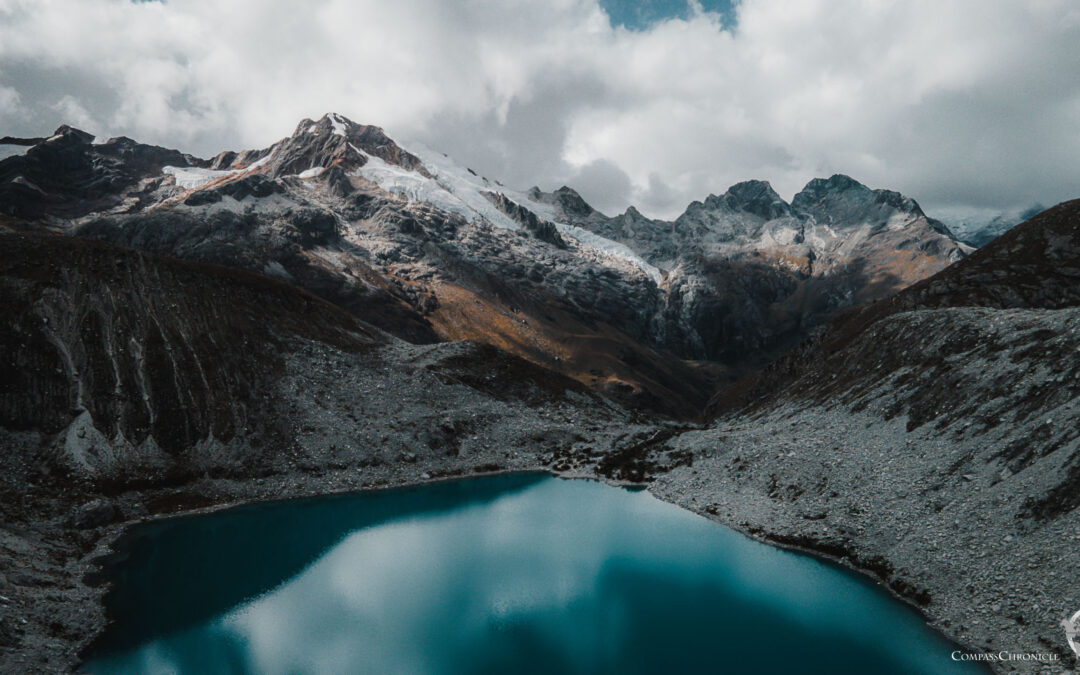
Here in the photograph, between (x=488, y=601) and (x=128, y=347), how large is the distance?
64.9 meters

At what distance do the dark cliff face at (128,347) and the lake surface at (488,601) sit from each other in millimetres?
16360

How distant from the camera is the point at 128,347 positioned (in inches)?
3034

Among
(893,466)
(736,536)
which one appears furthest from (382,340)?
(893,466)

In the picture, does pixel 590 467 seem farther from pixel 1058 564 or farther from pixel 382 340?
pixel 1058 564

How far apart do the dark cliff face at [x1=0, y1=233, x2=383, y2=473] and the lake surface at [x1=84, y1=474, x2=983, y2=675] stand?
53.7 feet

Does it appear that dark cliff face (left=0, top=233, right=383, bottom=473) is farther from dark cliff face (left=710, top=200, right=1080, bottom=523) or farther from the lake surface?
dark cliff face (left=710, top=200, right=1080, bottom=523)

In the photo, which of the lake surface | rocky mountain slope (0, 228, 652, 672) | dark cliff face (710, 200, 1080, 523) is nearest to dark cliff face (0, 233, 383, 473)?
rocky mountain slope (0, 228, 652, 672)

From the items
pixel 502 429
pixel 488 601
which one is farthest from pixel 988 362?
pixel 502 429

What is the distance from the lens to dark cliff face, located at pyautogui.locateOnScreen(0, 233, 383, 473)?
6762 cm

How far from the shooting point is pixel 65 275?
80750mm

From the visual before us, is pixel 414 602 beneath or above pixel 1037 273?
beneath

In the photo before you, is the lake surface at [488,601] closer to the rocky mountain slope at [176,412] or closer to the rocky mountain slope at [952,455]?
the rocky mountain slope at [952,455]

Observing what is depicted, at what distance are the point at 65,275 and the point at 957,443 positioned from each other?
11293cm

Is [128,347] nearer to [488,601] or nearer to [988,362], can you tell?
[488,601]
